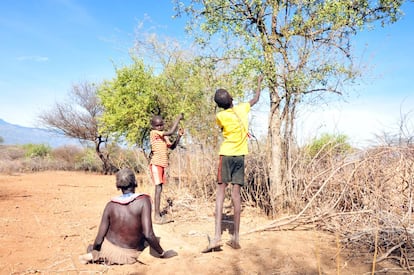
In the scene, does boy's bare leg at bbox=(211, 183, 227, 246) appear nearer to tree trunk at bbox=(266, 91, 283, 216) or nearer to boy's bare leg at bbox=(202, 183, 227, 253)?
boy's bare leg at bbox=(202, 183, 227, 253)

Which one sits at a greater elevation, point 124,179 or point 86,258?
point 124,179

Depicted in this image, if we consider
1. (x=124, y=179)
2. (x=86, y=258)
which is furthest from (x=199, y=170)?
(x=86, y=258)

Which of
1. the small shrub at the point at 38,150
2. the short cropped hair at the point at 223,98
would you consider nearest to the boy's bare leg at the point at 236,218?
the short cropped hair at the point at 223,98

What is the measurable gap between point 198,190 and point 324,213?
2.84m

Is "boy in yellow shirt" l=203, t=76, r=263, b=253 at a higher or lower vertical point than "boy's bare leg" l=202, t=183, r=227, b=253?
higher

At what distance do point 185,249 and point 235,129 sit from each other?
5.33ft

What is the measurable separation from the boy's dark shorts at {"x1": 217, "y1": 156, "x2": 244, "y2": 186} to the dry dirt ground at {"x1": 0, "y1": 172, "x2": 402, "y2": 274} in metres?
0.84

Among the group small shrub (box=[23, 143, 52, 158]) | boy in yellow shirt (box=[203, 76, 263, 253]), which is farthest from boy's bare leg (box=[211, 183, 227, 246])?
small shrub (box=[23, 143, 52, 158])

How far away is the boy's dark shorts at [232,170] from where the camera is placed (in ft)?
13.6

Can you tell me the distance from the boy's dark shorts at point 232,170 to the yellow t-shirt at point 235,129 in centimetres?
6

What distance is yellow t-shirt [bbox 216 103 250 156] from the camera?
412 cm

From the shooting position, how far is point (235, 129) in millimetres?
4117

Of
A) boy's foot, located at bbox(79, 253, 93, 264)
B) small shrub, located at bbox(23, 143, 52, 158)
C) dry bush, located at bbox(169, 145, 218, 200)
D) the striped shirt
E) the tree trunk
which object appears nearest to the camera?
boy's foot, located at bbox(79, 253, 93, 264)

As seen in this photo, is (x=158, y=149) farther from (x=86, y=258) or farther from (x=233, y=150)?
(x=86, y=258)
